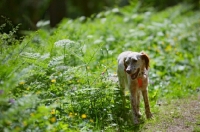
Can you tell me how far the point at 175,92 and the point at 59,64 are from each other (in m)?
2.59

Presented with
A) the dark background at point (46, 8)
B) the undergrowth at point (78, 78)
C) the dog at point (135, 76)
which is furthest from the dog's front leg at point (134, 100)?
the dark background at point (46, 8)

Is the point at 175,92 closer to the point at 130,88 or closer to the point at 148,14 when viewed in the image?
the point at 130,88

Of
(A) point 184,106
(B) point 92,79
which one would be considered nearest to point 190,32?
(A) point 184,106

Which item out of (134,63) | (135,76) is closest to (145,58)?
(134,63)

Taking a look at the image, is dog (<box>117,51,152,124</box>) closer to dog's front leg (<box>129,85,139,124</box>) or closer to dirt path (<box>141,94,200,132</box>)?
dog's front leg (<box>129,85,139,124</box>)

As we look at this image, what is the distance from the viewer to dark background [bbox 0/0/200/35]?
11.2m

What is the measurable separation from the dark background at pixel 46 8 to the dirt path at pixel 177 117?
2.98 m

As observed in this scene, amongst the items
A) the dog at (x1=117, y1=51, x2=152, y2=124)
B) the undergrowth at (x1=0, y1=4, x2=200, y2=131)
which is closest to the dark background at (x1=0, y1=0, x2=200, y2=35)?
the undergrowth at (x1=0, y1=4, x2=200, y2=131)

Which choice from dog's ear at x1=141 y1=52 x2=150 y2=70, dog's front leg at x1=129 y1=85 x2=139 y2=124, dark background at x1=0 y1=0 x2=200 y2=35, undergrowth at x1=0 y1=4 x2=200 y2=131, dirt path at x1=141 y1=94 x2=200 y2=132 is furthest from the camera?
dark background at x1=0 y1=0 x2=200 y2=35

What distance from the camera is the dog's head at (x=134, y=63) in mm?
6434

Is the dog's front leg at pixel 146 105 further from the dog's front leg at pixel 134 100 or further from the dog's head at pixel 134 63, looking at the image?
the dog's head at pixel 134 63

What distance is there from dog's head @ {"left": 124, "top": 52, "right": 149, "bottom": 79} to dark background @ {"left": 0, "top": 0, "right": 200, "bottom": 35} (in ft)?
7.01

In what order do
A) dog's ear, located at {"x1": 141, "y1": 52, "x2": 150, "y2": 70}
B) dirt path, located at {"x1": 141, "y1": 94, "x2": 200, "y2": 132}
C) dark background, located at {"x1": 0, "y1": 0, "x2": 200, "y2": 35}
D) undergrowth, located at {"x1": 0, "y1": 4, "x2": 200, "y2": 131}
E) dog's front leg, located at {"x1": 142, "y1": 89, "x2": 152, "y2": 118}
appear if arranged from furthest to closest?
dark background, located at {"x1": 0, "y1": 0, "x2": 200, "y2": 35}, dog's front leg, located at {"x1": 142, "y1": 89, "x2": 152, "y2": 118}, dog's ear, located at {"x1": 141, "y1": 52, "x2": 150, "y2": 70}, dirt path, located at {"x1": 141, "y1": 94, "x2": 200, "y2": 132}, undergrowth, located at {"x1": 0, "y1": 4, "x2": 200, "y2": 131}

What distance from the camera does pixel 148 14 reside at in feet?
48.3
